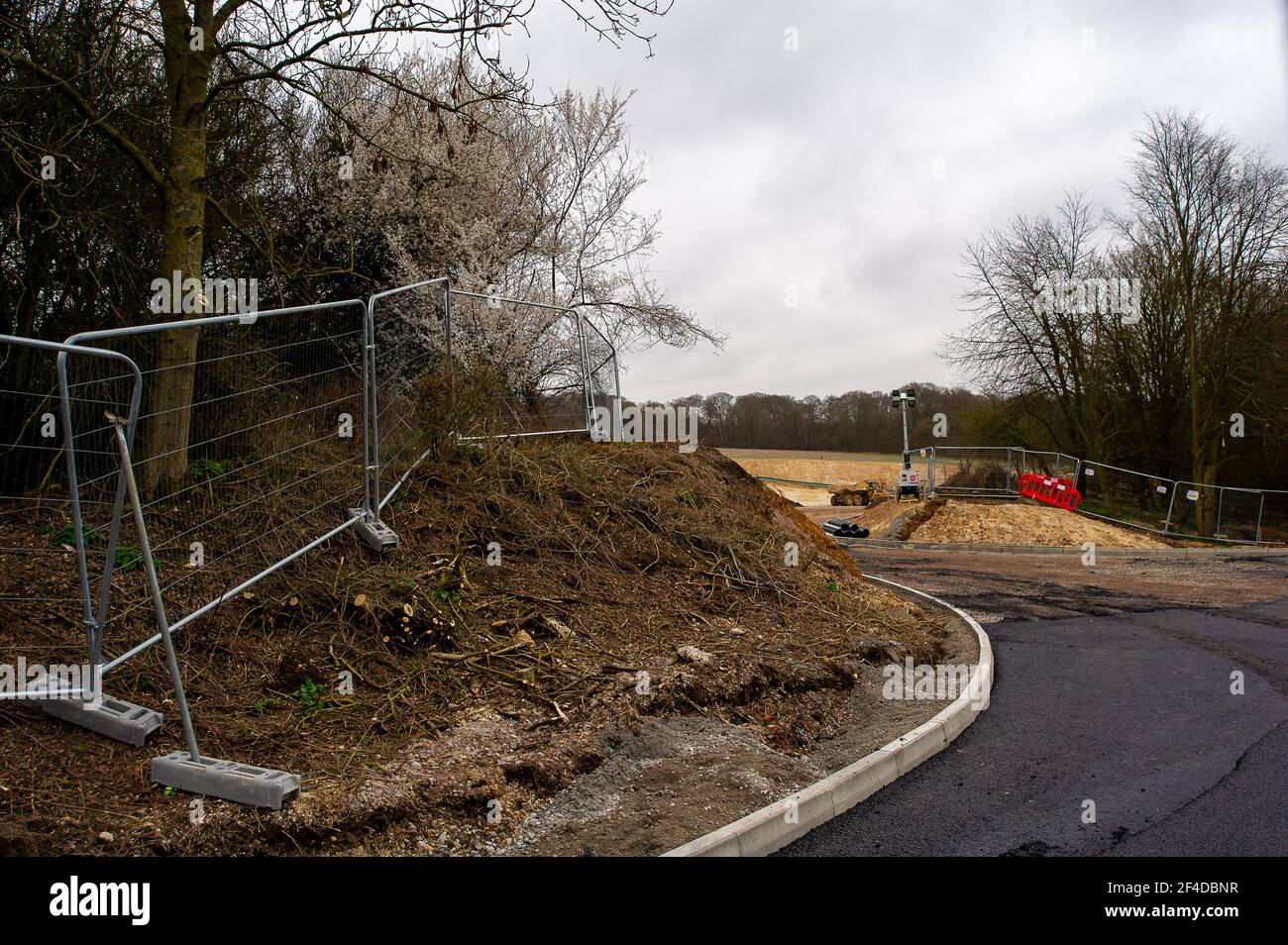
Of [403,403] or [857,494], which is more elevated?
[403,403]

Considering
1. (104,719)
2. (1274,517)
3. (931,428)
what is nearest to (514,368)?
(104,719)

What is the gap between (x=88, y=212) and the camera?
26.9ft

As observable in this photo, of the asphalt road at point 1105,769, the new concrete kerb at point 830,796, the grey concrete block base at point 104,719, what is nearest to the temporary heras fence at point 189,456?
the grey concrete block base at point 104,719

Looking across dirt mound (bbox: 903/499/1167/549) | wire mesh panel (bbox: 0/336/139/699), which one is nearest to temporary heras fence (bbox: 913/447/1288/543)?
dirt mound (bbox: 903/499/1167/549)

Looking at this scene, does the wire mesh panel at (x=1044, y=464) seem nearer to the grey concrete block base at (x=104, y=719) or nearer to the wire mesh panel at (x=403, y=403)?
the wire mesh panel at (x=403, y=403)

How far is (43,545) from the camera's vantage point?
5.23 meters

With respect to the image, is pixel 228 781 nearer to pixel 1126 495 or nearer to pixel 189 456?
pixel 189 456

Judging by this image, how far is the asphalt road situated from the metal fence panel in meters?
21.5

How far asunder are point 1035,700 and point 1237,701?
1686 millimetres

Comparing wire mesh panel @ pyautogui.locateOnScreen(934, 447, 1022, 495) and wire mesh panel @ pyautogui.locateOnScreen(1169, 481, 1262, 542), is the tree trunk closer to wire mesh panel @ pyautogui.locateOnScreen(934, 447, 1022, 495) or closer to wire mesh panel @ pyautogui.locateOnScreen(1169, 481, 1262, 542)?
wire mesh panel @ pyautogui.locateOnScreen(934, 447, 1022, 495)

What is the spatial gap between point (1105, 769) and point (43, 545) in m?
6.86

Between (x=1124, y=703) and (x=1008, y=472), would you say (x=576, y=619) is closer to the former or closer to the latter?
(x=1124, y=703)

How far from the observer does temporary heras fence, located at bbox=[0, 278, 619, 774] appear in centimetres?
446
